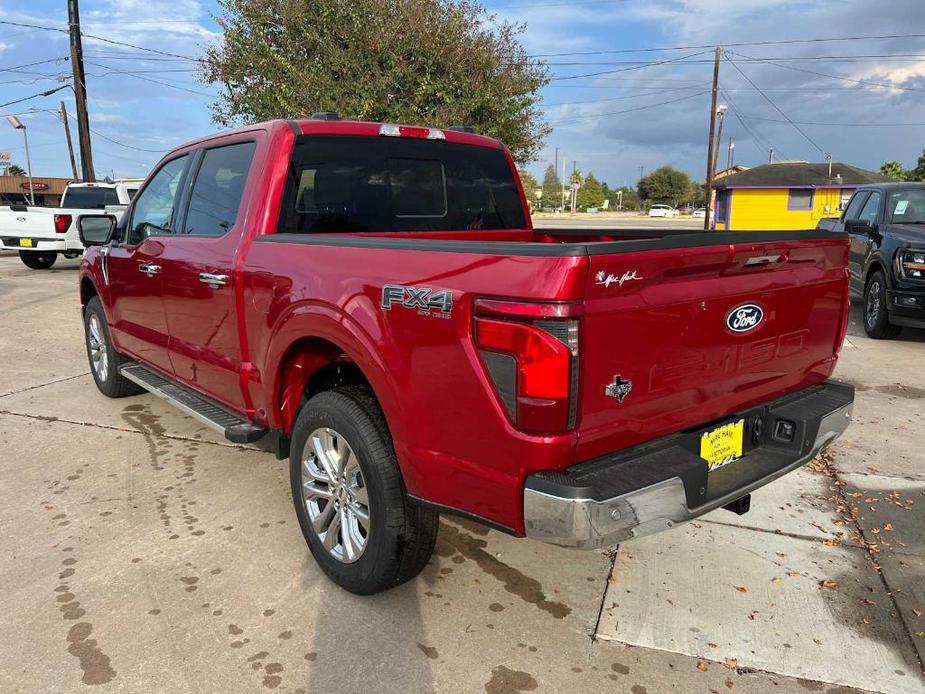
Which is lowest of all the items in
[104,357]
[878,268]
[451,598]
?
[451,598]

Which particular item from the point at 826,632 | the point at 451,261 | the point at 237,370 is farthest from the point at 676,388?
the point at 237,370

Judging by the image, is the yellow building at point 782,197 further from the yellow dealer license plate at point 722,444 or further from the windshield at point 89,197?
the yellow dealer license plate at point 722,444

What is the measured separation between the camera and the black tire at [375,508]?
2666mm

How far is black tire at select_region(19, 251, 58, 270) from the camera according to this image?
16.2m

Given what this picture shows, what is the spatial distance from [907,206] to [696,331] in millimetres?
7595

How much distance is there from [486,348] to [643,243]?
0.59 meters

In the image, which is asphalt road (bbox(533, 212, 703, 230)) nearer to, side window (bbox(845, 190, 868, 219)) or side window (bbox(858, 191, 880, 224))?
side window (bbox(845, 190, 868, 219))

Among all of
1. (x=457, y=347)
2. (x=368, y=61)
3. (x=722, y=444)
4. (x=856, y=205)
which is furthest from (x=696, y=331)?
(x=368, y=61)

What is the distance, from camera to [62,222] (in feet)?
47.4

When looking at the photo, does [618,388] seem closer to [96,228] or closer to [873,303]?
[96,228]

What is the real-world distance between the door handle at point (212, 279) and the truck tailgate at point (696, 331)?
2089 mm

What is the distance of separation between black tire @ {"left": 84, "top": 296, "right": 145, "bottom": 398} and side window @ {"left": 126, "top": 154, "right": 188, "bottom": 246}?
103 centimetres

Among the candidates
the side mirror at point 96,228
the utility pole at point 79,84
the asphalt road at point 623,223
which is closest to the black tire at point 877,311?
the side mirror at point 96,228

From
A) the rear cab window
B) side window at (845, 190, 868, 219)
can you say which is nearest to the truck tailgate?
the rear cab window
